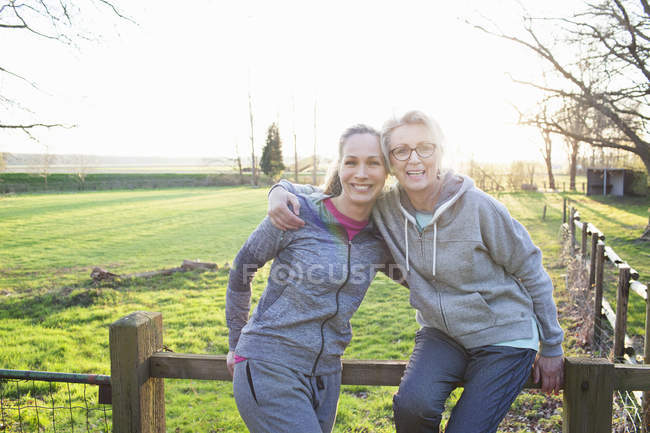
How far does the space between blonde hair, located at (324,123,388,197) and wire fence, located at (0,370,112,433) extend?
2.77 metres

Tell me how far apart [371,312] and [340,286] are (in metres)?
5.93

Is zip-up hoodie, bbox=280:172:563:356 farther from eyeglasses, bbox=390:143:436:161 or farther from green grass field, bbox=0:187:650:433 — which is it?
green grass field, bbox=0:187:650:433

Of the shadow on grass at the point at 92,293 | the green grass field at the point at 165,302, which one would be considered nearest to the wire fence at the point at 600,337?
the green grass field at the point at 165,302

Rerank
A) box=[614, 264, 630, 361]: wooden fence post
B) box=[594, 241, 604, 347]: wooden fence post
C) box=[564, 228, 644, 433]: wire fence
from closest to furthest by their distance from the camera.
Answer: box=[564, 228, 644, 433]: wire fence < box=[614, 264, 630, 361]: wooden fence post < box=[594, 241, 604, 347]: wooden fence post

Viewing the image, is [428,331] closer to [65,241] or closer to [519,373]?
[519,373]

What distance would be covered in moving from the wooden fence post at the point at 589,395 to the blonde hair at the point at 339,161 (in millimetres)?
1134

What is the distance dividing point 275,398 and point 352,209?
0.84 metres

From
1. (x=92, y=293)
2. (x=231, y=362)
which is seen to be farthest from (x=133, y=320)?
(x=92, y=293)

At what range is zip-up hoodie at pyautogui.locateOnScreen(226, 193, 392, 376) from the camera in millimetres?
1930

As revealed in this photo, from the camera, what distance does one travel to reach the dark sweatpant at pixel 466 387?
1852 millimetres

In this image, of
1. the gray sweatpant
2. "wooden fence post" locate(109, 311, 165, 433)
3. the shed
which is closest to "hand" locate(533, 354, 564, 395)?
the gray sweatpant

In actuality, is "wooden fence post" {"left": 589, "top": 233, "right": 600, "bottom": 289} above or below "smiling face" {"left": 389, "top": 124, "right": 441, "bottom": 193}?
below

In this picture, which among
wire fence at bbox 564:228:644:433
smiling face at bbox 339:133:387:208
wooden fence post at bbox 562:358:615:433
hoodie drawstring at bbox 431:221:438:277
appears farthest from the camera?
wire fence at bbox 564:228:644:433

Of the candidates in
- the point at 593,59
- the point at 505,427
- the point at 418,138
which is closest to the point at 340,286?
the point at 418,138
